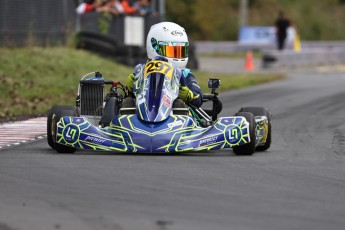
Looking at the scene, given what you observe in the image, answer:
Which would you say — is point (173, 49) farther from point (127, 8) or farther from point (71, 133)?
point (127, 8)

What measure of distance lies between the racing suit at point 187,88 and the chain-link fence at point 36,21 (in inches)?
491

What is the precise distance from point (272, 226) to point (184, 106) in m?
4.31

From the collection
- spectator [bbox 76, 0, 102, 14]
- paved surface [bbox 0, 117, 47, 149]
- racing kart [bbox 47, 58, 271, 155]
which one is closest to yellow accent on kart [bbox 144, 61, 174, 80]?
racing kart [bbox 47, 58, 271, 155]

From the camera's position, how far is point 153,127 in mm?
10656

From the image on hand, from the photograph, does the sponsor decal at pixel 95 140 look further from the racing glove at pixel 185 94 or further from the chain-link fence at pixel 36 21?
the chain-link fence at pixel 36 21

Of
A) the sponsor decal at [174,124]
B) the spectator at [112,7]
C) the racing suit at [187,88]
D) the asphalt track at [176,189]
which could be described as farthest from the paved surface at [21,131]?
the spectator at [112,7]

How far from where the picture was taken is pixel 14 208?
7.46 m

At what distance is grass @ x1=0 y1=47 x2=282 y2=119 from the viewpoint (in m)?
18.7

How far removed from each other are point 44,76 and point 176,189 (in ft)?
45.5

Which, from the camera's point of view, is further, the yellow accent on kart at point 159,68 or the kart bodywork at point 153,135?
the yellow accent on kart at point 159,68

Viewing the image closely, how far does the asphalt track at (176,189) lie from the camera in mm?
7074

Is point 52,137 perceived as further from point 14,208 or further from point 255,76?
point 255,76

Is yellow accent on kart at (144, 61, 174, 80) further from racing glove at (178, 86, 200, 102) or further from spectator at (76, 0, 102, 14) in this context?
spectator at (76, 0, 102, 14)

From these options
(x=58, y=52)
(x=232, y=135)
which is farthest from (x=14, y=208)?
(x=58, y=52)
